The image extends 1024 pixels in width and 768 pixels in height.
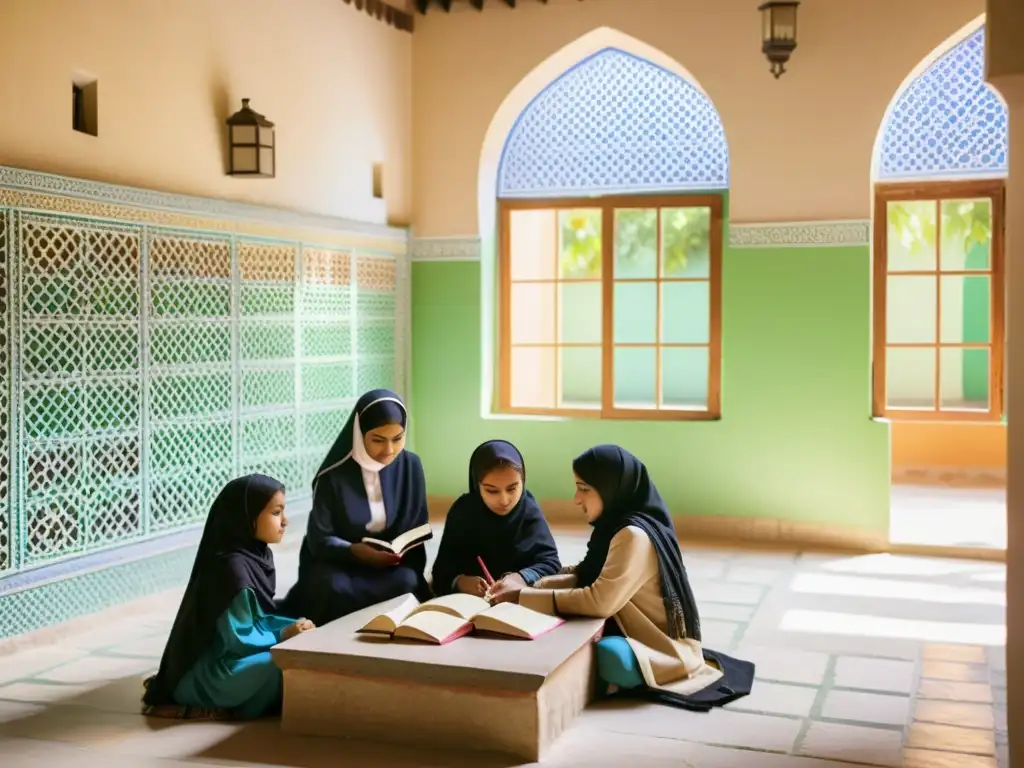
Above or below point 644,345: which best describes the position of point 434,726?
below

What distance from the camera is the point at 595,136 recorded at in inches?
281

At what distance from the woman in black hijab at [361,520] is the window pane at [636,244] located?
27.8ft

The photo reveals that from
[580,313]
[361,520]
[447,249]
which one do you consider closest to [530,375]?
[447,249]

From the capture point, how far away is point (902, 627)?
4.74 meters

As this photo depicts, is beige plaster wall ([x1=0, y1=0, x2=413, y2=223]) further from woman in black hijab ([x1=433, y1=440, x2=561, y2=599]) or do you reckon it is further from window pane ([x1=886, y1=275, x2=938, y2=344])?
window pane ([x1=886, y1=275, x2=938, y2=344])

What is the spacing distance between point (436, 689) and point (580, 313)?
10304 millimetres

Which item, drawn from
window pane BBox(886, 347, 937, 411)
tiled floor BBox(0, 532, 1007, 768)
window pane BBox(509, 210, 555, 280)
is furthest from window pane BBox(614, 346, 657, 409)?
tiled floor BBox(0, 532, 1007, 768)

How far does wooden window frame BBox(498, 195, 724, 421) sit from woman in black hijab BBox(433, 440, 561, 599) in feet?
9.63

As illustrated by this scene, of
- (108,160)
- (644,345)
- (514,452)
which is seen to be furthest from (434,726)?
(644,345)

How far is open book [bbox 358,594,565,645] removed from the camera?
3.42 m

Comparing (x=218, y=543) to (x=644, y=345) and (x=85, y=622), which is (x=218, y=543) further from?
(x=644, y=345)

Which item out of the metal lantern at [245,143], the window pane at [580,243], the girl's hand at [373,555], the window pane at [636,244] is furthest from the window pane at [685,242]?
the girl's hand at [373,555]

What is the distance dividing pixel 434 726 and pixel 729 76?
4479mm

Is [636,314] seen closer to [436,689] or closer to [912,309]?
[912,309]
